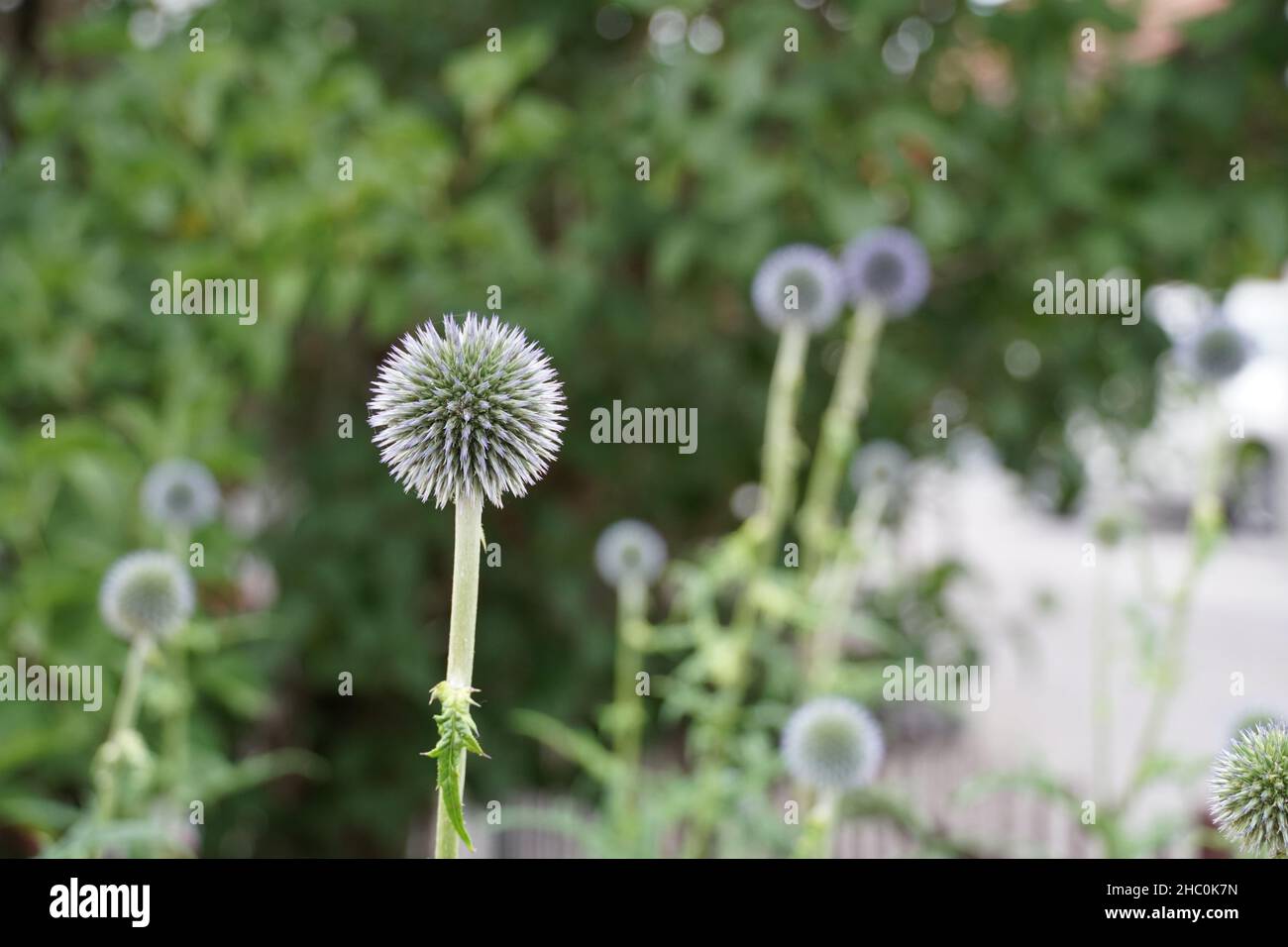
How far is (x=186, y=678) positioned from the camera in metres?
1.72

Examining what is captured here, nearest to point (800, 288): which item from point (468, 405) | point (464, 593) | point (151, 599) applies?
point (151, 599)

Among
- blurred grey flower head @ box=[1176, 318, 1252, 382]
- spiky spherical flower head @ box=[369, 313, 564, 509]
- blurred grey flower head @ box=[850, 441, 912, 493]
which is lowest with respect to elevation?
spiky spherical flower head @ box=[369, 313, 564, 509]

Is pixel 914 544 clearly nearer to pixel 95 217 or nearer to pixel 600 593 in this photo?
pixel 600 593

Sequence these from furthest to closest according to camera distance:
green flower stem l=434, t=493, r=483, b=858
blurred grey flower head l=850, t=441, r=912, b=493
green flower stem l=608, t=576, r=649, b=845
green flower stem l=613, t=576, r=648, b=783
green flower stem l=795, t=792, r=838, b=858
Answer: blurred grey flower head l=850, t=441, r=912, b=493 < green flower stem l=613, t=576, r=648, b=783 < green flower stem l=608, t=576, r=649, b=845 < green flower stem l=795, t=792, r=838, b=858 < green flower stem l=434, t=493, r=483, b=858

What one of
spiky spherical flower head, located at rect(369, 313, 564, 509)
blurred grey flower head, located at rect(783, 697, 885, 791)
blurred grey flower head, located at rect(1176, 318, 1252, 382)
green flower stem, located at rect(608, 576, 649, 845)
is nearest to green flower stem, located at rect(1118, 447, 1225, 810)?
blurred grey flower head, located at rect(1176, 318, 1252, 382)

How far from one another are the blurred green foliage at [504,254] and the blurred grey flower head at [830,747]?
2.49 ft

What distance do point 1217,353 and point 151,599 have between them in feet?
4.98

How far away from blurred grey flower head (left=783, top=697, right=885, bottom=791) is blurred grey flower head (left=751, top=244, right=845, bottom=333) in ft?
2.01

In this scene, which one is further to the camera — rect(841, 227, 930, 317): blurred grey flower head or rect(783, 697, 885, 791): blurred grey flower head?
rect(841, 227, 930, 317): blurred grey flower head

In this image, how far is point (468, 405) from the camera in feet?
1.98

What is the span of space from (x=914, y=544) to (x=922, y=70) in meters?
1.84

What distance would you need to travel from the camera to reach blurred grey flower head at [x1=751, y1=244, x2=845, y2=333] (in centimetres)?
167

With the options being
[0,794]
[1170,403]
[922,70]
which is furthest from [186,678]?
[1170,403]

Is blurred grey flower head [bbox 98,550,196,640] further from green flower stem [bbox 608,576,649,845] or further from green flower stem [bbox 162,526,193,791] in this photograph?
green flower stem [bbox 608,576,649,845]
